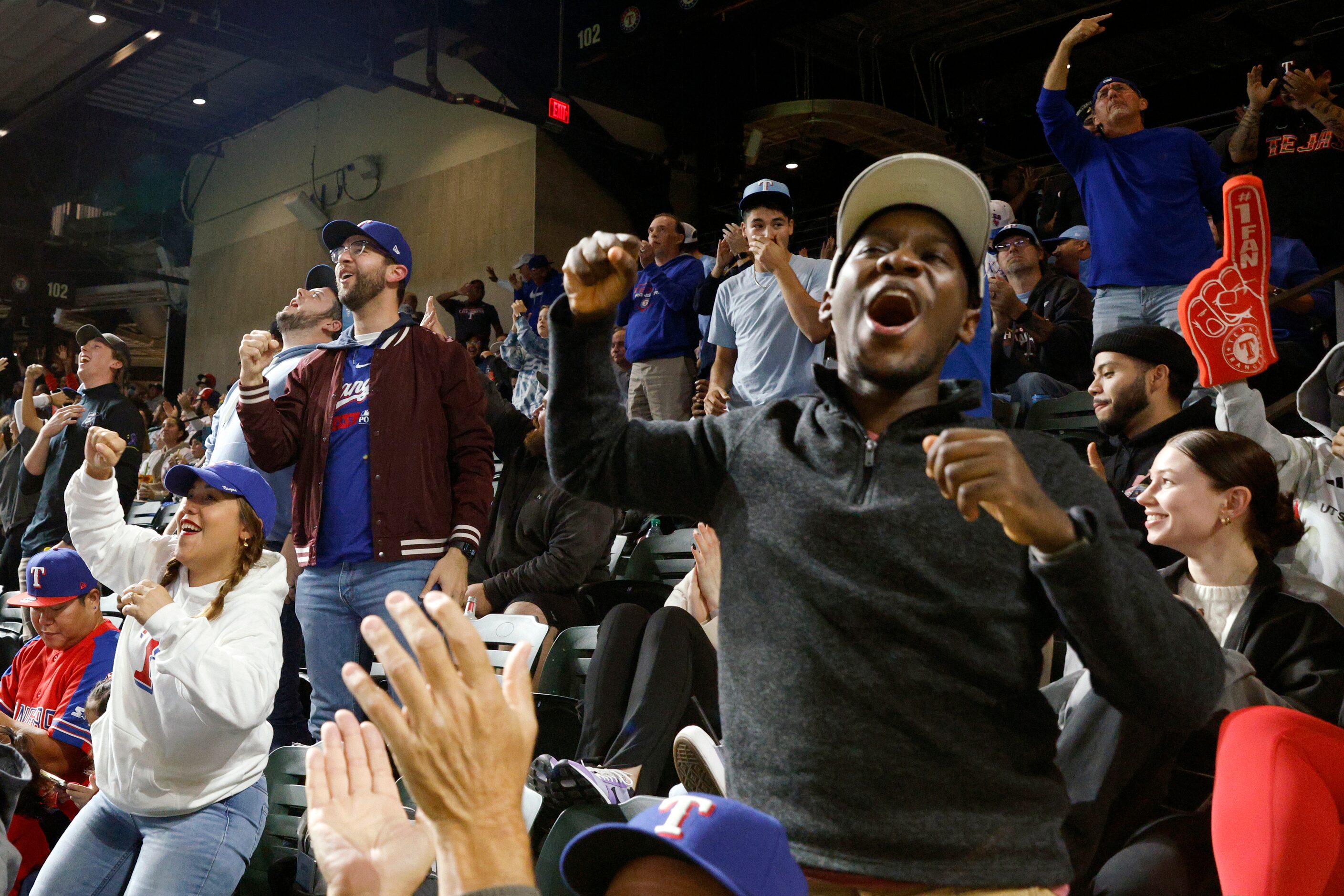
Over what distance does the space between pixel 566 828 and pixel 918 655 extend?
1.47m

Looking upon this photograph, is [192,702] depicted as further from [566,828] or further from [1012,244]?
[1012,244]

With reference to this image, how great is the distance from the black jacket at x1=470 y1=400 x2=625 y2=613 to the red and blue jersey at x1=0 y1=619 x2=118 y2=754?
1.31 metres

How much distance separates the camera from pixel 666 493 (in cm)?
137

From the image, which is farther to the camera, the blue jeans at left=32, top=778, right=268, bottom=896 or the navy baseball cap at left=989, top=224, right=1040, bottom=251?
the navy baseball cap at left=989, top=224, right=1040, bottom=251

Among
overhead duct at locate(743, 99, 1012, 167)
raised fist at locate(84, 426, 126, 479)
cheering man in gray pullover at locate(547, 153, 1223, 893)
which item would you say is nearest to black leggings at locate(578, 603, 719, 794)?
raised fist at locate(84, 426, 126, 479)

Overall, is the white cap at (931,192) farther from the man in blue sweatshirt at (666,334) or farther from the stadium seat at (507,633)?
the man in blue sweatshirt at (666,334)

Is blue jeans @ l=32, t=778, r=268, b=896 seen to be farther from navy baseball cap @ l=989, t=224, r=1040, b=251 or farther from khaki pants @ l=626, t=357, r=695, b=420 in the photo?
navy baseball cap @ l=989, t=224, r=1040, b=251

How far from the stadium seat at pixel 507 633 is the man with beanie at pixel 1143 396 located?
1.83 meters

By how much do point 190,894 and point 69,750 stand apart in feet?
3.56

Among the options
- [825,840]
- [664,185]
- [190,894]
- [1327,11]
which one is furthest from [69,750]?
[1327,11]

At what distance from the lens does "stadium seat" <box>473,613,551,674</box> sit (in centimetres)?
338

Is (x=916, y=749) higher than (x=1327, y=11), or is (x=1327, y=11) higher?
(x=1327, y=11)

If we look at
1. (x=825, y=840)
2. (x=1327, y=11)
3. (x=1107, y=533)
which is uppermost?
(x=1327, y=11)

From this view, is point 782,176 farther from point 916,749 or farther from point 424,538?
point 916,749
